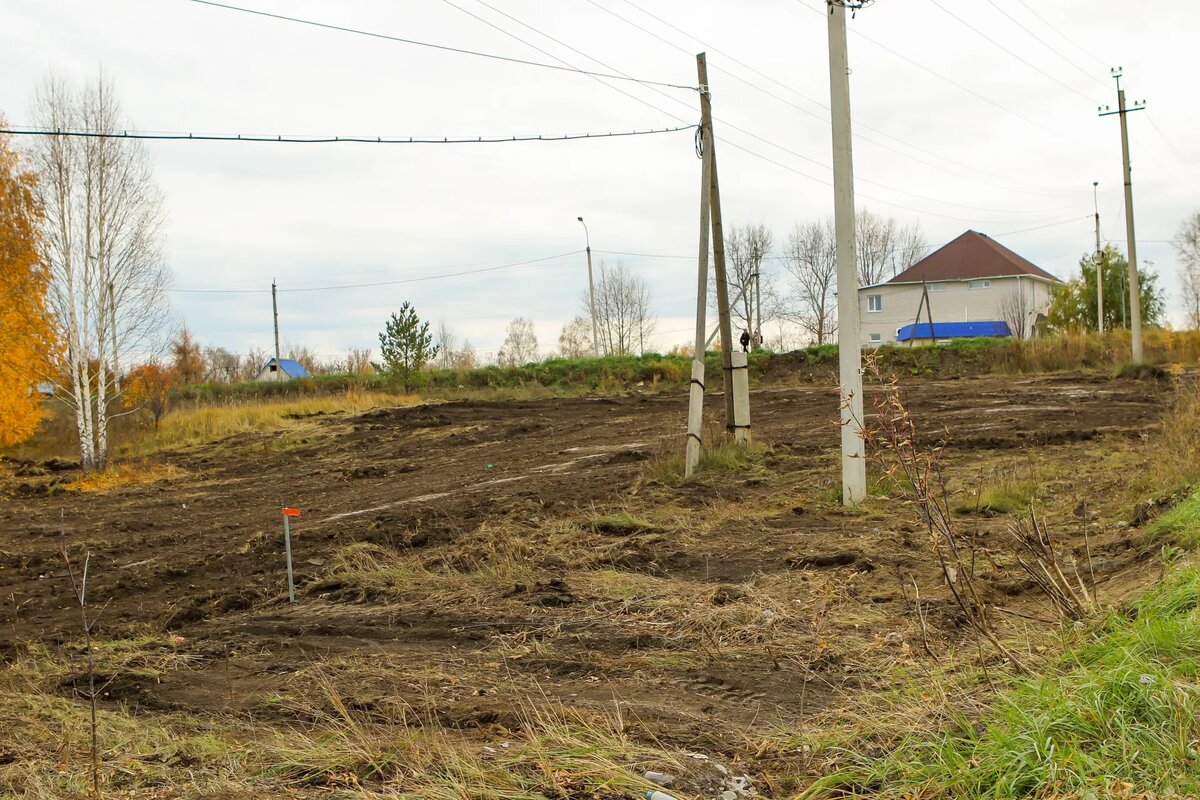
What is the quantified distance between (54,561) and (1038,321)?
2224 inches

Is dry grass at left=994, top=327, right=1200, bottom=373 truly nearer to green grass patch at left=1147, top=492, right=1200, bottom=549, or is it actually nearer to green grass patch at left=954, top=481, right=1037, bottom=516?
green grass patch at left=954, top=481, right=1037, bottom=516

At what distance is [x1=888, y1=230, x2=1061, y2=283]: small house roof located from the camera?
60719 mm

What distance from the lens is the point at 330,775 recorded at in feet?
12.7

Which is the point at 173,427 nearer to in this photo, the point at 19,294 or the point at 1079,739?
the point at 19,294

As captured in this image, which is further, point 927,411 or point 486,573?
point 927,411

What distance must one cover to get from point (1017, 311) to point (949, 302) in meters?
5.00

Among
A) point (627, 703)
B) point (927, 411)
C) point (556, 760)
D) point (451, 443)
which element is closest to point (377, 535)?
point (627, 703)

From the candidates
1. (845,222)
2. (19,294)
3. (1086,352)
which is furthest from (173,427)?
(1086,352)

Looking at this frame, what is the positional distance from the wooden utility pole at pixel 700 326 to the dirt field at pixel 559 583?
0.59 metres

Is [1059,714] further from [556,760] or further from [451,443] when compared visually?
[451,443]

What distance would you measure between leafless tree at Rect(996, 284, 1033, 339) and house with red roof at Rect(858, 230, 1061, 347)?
6cm

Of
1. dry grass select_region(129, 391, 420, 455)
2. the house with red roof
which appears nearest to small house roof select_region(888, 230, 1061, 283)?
the house with red roof

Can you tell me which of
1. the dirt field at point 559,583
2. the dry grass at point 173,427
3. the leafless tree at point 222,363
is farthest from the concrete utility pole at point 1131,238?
the leafless tree at point 222,363

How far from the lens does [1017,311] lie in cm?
5734
